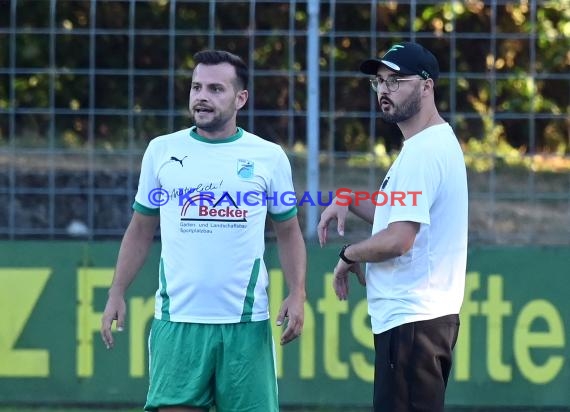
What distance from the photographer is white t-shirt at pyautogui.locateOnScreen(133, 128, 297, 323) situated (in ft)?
16.5

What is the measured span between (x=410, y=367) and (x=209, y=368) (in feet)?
2.62

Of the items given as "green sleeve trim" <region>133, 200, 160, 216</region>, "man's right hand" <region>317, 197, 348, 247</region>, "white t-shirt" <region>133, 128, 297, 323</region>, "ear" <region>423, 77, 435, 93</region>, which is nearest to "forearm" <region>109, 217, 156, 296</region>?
"green sleeve trim" <region>133, 200, 160, 216</region>

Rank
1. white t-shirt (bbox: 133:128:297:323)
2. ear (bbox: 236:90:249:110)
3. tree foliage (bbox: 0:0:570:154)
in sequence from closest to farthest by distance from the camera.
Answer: white t-shirt (bbox: 133:128:297:323) < ear (bbox: 236:90:249:110) < tree foliage (bbox: 0:0:570:154)

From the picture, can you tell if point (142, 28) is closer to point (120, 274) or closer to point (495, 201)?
point (495, 201)

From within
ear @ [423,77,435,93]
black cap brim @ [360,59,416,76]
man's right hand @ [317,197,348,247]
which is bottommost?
man's right hand @ [317,197,348,247]

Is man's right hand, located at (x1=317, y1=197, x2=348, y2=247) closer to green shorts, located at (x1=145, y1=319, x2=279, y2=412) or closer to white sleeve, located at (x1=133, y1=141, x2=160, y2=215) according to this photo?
green shorts, located at (x1=145, y1=319, x2=279, y2=412)

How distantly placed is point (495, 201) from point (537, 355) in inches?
40.8

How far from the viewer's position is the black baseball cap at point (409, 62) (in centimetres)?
489

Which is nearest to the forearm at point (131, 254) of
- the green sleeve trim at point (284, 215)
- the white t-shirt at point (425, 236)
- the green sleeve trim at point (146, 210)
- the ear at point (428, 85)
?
the green sleeve trim at point (146, 210)

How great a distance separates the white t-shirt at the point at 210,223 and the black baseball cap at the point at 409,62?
1.99 feet

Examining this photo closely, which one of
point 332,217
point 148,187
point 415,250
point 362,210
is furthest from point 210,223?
point 415,250

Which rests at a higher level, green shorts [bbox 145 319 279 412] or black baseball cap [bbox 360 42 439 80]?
black baseball cap [bbox 360 42 439 80]

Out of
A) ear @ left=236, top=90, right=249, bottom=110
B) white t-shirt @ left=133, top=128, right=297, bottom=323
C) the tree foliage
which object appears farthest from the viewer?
the tree foliage

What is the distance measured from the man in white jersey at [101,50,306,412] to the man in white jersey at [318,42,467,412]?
0.43m
